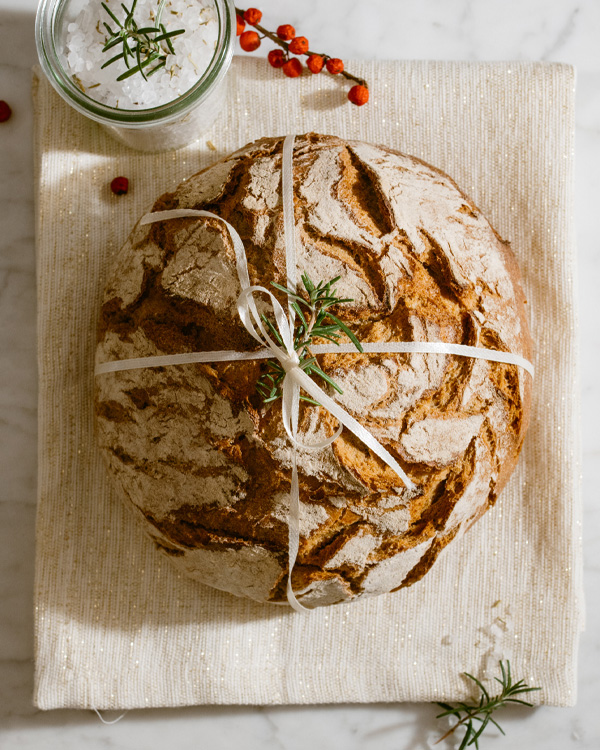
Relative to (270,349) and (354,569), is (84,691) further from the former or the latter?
(270,349)

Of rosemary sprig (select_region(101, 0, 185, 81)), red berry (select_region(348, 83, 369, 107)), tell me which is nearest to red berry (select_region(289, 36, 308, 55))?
red berry (select_region(348, 83, 369, 107))

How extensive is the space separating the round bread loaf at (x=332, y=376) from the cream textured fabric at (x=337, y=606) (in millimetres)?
267

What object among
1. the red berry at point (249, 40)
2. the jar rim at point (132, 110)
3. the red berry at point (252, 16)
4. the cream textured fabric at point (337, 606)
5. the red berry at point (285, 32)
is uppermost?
the red berry at point (252, 16)

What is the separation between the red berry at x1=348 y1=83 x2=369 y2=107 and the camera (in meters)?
1.26

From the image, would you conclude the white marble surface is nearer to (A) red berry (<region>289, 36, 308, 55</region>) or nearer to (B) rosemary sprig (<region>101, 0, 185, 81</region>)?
(A) red berry (<region>289, 36, 308, 55</region>)

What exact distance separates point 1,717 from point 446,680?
953 millimetres

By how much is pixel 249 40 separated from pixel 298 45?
10cm

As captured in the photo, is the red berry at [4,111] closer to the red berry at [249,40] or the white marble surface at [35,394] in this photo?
the white marble surface at [35,394]

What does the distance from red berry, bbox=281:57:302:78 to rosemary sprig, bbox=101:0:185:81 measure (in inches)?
11.2

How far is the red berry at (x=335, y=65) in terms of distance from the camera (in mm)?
1256

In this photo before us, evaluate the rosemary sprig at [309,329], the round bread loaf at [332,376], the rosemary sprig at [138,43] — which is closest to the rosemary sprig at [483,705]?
the round bread loaf at [332,376]

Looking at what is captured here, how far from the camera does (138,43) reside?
1036 mm

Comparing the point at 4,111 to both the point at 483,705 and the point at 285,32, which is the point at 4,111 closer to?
the point at 285,32

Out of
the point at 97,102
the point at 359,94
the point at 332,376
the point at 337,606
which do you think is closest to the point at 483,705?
the point at 337,606
